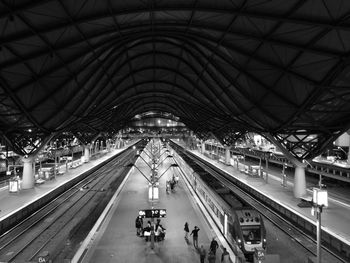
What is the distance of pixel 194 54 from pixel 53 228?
2408cm

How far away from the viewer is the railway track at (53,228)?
59.8 ft

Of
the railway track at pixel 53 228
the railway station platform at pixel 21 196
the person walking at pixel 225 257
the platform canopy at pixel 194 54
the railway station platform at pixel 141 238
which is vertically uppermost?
the platform canopy at pixel 194 54

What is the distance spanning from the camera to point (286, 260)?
17.0m

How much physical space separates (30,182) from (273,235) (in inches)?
1187

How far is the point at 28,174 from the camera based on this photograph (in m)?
36.3

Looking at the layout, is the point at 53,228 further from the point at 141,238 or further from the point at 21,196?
the point at 21,196

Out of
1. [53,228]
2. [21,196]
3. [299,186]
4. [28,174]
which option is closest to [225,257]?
[53,228]

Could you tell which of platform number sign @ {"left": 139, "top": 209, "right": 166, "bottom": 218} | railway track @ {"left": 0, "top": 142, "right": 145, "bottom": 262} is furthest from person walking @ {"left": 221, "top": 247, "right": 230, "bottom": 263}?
railway track @ {"left": 0, "top": 142, "right": 145, "bottom": 262}

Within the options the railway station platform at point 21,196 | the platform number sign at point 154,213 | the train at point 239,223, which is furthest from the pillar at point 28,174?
the train at point 239,223

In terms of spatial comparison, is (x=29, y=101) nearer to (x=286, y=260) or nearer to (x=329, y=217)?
(x=286, y=260)

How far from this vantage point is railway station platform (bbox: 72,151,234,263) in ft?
53.5

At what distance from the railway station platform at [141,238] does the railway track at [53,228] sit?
1926mm

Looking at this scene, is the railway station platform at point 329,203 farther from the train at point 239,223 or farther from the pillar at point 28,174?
the pillar at point 28,174

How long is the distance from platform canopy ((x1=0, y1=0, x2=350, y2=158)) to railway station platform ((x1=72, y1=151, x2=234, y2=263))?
13.8 metres
